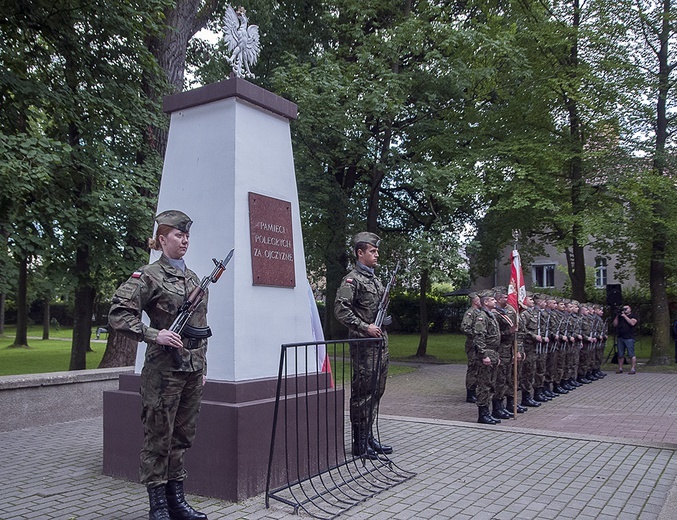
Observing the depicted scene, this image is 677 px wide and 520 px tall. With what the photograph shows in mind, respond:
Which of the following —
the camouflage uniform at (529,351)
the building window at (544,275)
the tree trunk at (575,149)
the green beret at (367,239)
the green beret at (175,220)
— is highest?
the tree trunk at (575,149)

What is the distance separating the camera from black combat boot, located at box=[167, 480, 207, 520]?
14.8 ft

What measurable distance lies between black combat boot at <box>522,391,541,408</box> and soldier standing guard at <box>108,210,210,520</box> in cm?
797

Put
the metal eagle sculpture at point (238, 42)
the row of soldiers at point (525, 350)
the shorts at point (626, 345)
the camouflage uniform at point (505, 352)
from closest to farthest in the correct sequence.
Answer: the metal eagle sculpture at point (238, 42)
the row of soldiers at point (525, 350)
the camouflage uniform at point (505, 352)
the shorts at point (626, 345)

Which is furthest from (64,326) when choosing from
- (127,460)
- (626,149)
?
(127,460)

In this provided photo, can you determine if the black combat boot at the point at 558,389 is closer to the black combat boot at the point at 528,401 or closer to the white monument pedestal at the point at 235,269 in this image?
the black combat boot at the point at 528,401

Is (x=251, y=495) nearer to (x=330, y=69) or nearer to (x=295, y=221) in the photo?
(x=295, y=221)

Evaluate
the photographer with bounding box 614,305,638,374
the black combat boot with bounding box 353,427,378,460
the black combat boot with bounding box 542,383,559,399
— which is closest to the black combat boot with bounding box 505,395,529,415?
the black combat boot with bounding box 542,383,559,399

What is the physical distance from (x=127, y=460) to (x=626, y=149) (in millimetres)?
17416

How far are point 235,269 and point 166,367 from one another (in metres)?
1.38

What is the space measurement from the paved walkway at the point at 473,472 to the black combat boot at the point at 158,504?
1.43 feet

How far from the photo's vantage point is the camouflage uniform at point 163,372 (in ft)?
14.2

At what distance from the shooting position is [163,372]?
439 cm

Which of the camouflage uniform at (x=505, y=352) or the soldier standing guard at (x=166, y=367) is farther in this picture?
the camouflage uniform at (x=505, y=352)

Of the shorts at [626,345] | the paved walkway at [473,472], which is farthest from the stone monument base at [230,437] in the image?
the shorts at [626,345]
